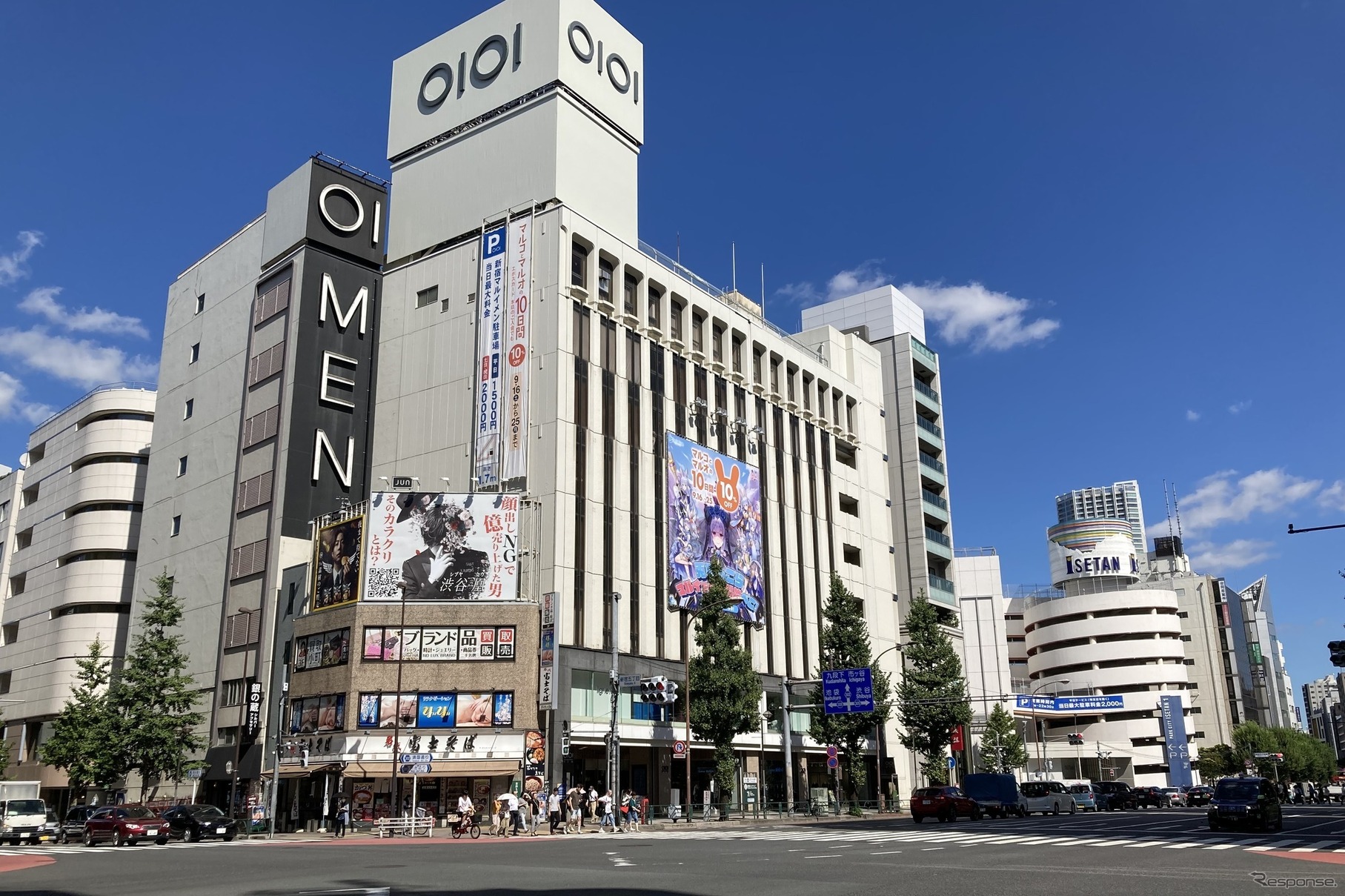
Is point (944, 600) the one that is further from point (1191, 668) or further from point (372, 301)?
point (1191, 668)

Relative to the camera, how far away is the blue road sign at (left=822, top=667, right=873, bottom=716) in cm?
5606

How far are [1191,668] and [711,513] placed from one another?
122 metres

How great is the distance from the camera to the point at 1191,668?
519ft

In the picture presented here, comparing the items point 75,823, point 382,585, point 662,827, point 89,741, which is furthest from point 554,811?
point 89,741

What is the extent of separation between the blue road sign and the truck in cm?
3833

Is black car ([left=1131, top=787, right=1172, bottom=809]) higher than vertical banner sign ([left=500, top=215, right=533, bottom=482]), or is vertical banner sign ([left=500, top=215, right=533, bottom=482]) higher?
vertical banner sign ([left=500, top=215, right=533, bottom=482])

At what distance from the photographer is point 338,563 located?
5516 centimetres

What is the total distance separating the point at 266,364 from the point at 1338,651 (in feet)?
199

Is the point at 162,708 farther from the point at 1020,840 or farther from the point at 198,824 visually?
the point at 1020,840

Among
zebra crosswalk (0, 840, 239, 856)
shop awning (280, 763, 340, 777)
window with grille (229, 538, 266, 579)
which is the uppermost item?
window with grille (229, 538, 266, 579)

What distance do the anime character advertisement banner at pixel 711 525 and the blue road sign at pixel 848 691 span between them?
8.33 meters

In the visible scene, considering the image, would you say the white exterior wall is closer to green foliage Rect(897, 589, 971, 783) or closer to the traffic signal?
green foliage Rect(897, 589, 971, 783)

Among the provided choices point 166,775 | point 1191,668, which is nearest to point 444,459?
point 166,775

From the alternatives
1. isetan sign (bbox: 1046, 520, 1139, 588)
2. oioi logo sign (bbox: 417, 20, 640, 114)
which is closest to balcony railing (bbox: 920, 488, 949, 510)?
oioi logo sign (bbox: 417, 20, 640, 114)
